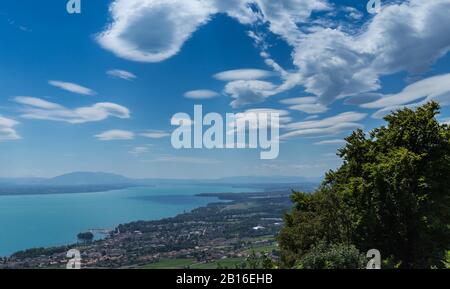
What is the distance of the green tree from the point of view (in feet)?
52.5

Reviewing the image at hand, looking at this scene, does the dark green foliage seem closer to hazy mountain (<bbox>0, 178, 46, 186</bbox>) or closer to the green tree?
the green tree

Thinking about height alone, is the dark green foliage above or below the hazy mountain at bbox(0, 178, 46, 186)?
below

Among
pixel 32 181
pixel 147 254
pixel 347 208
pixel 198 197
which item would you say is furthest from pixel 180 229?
pixel 32 181

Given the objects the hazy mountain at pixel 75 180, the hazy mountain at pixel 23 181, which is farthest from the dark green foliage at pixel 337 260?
the hazy mountain at pixel 75 180

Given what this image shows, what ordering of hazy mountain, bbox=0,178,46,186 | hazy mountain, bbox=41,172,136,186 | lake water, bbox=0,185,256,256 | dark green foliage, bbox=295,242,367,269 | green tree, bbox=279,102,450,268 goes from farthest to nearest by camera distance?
hazy mountain, bbox=41,172,136,186
hazy mountain, bbox=0,178,46,186
lake water, bbox=0,185,256,256
green tree, bbox=279,102,450,268
dark green foliage, bbox=295,242,367,269

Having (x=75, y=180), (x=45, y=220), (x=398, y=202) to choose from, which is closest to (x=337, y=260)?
(x=398, y=202)

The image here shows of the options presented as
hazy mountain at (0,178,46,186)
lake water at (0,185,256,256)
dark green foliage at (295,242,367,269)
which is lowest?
lake water at (0,185,256,256)

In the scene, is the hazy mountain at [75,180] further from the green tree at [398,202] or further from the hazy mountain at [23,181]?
the green tree at [398,202]

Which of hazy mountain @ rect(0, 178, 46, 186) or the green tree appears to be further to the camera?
hazy mountain @ rect(0, 178, 46, 186)

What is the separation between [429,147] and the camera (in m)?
17.2

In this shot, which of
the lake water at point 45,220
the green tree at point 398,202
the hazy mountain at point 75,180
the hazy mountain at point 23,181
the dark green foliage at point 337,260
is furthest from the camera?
the hazy mountain at point 75,180

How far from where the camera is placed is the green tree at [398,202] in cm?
1600

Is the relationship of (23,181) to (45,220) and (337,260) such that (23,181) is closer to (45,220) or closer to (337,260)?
(45,220)

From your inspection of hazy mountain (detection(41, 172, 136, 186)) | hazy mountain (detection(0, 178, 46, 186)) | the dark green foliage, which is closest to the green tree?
the dark green foliage
